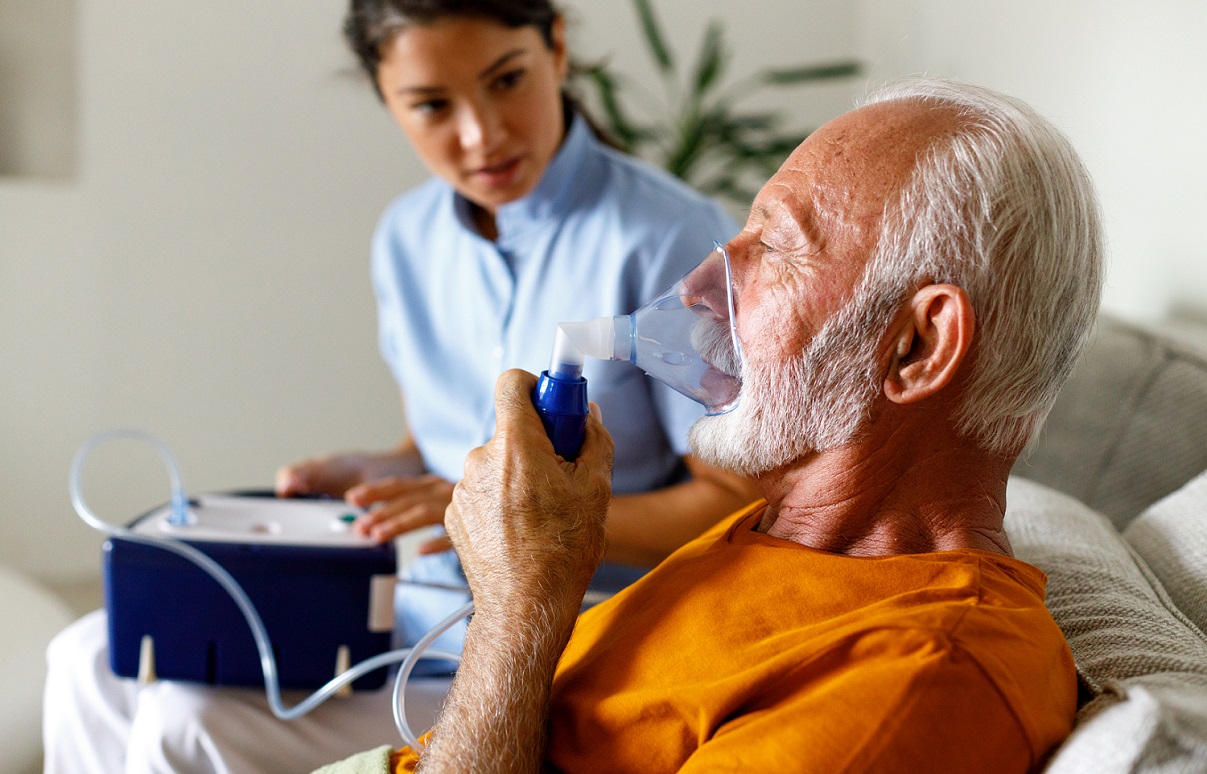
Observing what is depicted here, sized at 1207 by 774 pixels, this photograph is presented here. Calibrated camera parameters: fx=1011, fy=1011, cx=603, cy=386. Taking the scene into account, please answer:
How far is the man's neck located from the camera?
92cm

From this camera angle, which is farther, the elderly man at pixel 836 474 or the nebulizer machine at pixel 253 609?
the nebulizer machine at pixel 253 609

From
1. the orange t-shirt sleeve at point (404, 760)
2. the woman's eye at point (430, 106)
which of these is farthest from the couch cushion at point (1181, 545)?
the woman's eye at point (430, 106)

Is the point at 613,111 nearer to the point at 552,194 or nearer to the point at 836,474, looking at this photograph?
the point at 552,194

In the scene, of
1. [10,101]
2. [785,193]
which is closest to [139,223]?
[10,101]

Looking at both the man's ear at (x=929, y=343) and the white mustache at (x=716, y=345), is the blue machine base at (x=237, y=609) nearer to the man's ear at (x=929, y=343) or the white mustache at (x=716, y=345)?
the white mustache at (x=716, y=345)

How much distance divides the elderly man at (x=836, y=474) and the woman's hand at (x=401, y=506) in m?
0.35

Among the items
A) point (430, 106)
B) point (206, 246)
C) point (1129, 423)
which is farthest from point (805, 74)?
point (206, 246)

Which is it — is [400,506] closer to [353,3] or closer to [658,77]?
[353,3]

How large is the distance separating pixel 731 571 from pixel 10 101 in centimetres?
258

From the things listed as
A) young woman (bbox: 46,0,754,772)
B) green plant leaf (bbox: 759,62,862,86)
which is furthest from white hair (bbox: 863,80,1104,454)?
green plant leaf (bbox: 759,62,862,86)

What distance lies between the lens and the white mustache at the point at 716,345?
98 centimetres

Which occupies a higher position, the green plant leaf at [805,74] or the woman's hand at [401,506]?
the green plant leaf at [805,74]

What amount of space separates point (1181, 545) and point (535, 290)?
0.96 m

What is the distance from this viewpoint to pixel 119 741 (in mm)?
1360
